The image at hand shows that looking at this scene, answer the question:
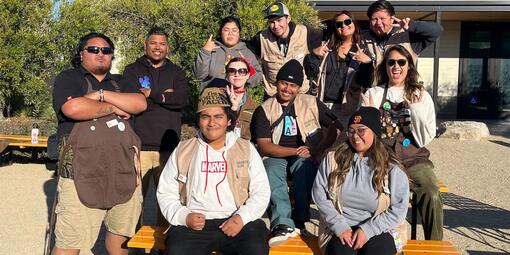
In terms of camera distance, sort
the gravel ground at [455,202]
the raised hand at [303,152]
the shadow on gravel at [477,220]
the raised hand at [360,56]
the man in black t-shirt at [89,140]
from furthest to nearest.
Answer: the shadow on gravel at [477,220], the gravel ground at [455,202], the raised hand at [360,56], the raised hand at [303,152], the man in black t-shirt at [89,140]

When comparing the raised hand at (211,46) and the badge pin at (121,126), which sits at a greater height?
the raised hand at (211,46)

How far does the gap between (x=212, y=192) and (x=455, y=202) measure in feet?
15.8

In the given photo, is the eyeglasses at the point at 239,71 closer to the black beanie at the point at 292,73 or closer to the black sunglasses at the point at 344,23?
the black beanie at the point at 292,73

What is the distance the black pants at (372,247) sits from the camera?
144 inches

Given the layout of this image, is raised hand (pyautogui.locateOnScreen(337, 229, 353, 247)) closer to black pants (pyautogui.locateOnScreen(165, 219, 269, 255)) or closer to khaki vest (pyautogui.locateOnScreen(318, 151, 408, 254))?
khaki vest (pyautogui.locateOnScreen(318, 151, 408, 254))

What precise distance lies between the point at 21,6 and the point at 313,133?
8.71 m

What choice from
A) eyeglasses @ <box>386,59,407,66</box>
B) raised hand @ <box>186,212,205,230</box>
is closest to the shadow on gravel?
eyeglasses @ <box>386,59,407,66</box>

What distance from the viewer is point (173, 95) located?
473cm

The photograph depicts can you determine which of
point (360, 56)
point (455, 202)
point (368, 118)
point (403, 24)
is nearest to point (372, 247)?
point (368, 118)

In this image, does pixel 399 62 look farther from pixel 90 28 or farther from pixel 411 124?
pixel 90 28

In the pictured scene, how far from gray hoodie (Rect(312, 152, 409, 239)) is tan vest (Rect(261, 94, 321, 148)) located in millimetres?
833

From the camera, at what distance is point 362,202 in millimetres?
3848

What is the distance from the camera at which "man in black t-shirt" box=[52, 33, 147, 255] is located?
3.88 m

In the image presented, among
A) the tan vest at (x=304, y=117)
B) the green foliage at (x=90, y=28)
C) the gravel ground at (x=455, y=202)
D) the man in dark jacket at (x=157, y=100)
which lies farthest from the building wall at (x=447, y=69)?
the man in dark jacket at (x=157, y=100)
